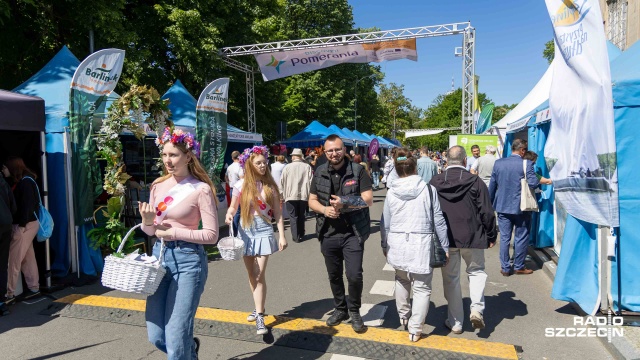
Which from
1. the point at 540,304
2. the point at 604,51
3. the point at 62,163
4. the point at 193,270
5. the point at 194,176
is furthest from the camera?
the point at 62,163

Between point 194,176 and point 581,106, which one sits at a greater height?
point 581,106

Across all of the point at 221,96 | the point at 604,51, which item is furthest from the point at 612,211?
the point at 221,96

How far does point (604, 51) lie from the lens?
12.5ft

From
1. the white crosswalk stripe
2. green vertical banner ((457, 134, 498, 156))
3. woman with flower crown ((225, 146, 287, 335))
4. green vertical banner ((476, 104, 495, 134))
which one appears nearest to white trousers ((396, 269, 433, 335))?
woman with flower crown ((225, 146, 287, 335))

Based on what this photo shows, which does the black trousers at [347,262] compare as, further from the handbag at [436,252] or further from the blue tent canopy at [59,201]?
the blue tent canopy at [59,201]

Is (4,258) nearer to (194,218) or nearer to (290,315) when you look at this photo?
(290,315)

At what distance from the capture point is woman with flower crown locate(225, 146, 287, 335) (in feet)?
13.5

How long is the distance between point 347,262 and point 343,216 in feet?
1.46

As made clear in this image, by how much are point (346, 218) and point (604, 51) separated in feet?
9.19

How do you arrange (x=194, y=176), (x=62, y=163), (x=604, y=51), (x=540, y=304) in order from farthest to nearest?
(x=62, y=163)
(x=540, y=304)
(x=604, y=51)
(x=194, y=176)

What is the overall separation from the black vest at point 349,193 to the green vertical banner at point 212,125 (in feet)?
17.2

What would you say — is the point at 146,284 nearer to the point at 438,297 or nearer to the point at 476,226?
the point at 476,226

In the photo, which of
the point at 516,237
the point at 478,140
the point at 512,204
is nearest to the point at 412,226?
the point at 512,204

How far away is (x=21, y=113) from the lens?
17.5 ft
